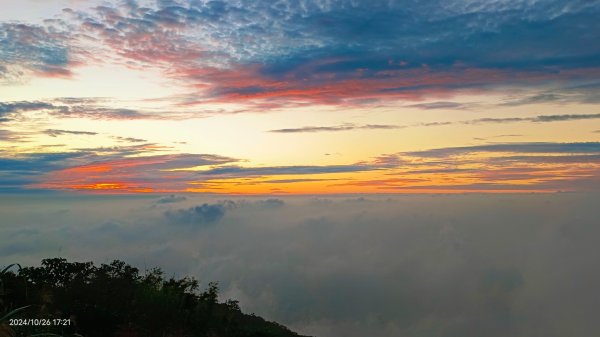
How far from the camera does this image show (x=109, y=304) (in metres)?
23.3

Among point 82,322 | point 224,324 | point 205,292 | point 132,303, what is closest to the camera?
point 82,322

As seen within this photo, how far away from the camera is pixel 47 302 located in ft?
70.6

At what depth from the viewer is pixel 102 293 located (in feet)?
79.5

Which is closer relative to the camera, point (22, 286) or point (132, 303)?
point (22, 286)

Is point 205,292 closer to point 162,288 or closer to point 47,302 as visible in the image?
point 162,288

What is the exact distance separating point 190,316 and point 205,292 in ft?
12.0

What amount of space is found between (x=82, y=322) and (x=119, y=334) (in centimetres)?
256

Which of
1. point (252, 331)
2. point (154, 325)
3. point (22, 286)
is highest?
point (22, 286)

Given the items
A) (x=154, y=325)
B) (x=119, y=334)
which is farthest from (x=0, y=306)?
(x=154, y=325)

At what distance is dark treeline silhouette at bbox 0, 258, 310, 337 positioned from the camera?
19.6 m

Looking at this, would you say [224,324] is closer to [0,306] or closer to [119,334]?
[119,334]

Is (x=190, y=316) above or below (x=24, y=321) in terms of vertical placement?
below

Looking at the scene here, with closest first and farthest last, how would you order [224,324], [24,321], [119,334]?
[24,321] < [119,334] < [224,324]

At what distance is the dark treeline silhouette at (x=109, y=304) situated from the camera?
19584 millimetres
